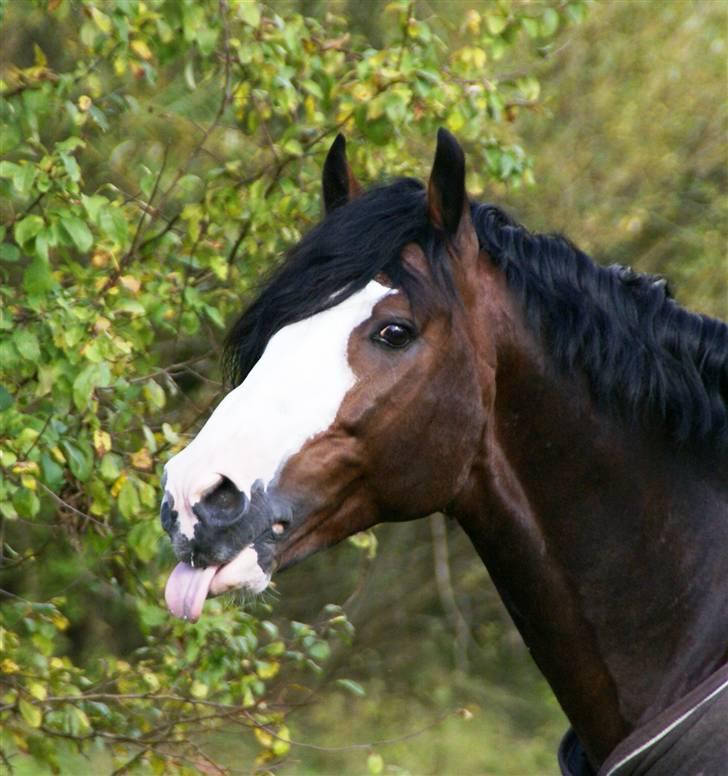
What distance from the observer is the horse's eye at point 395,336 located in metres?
2.86

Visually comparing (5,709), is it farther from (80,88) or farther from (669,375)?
(669,375)

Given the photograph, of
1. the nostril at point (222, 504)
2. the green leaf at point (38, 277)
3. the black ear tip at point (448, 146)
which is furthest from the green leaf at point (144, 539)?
the black ear tip at point (448, 146)

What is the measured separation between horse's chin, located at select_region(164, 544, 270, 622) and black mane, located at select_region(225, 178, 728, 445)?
466mm

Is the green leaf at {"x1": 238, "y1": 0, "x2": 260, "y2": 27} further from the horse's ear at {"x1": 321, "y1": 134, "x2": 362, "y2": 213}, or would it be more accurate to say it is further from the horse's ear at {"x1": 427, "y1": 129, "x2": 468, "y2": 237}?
the horse's ear at {"x1": 427, "y1": 129, "x2": 468, "y2": 237}

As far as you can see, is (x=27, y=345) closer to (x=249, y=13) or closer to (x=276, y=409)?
(x=249, y=13)

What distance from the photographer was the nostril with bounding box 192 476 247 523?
8.54 feet

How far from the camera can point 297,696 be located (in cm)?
855

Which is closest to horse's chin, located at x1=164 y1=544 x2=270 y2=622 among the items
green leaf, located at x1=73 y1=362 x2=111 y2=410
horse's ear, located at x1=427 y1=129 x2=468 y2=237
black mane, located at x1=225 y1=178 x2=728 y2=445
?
black mane, located at x1=225 y1=178 x2=728 y2=445

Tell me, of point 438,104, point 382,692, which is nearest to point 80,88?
point 438,104

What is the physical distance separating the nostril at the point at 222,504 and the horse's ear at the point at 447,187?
29.3 inches

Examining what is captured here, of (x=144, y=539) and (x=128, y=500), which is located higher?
(x=128, y=500)

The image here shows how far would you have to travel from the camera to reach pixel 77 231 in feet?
12.6

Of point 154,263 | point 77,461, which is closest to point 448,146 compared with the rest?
point 77,461

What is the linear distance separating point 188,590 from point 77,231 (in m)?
1.49
